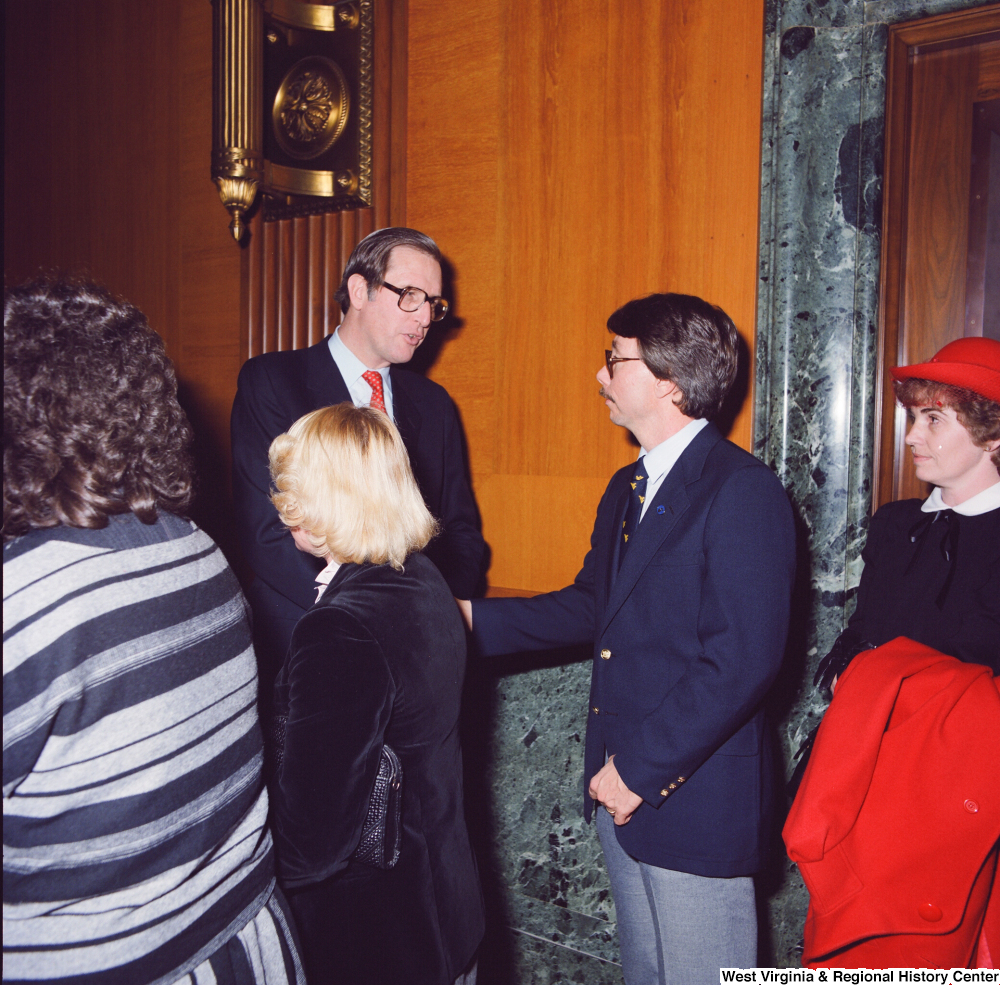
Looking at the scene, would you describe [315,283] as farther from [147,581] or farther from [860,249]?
[147,581]

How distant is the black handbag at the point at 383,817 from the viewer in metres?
1.34

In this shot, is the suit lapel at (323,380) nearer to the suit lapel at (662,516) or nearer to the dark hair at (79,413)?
the suit lapel at (662,516)

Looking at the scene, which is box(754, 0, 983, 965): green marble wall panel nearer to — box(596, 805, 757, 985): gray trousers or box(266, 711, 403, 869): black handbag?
box(596, 805, 757, 985): gray trousers

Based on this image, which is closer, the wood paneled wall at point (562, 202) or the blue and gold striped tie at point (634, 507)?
the blue and gold striped tie at point (634, 507)

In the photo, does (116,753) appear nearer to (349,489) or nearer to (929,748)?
(349,489)

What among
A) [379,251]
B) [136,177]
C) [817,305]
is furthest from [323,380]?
[136,177]

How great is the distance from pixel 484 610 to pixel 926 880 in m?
1.11

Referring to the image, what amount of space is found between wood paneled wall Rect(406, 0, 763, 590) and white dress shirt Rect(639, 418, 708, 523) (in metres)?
0.72

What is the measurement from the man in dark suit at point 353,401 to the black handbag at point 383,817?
3.04 ft

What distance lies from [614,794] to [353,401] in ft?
4.35

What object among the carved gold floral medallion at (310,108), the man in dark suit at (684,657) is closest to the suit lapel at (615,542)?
the man in dark suit at (684,657)

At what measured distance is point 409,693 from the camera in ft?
4.44

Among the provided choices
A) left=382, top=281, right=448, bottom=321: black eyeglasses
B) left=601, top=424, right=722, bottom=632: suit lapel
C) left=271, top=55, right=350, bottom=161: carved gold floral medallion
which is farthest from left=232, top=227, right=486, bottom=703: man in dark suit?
left=271, top=55, right=350, bottom=161: carved gold floral medallion

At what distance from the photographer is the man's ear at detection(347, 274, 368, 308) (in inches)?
95.1
